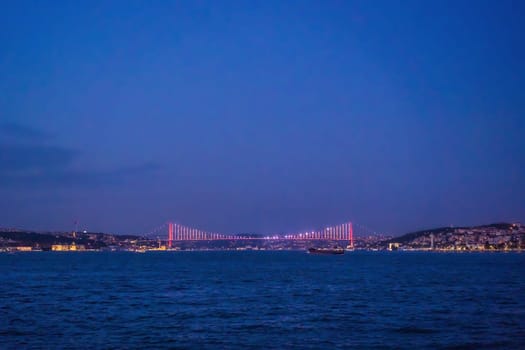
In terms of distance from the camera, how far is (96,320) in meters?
28.5

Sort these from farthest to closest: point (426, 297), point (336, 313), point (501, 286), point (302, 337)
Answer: point (501, 286), point (426, 297), point (336, 313), point (302, 337)

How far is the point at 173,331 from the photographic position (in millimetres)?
25344

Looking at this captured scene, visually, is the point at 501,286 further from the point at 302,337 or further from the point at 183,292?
the point at 302,337

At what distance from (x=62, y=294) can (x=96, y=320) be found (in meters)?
15.4

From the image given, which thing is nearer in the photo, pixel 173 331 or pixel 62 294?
pixel 173 331

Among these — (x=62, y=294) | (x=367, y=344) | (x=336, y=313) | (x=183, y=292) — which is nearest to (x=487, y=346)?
(x=367, y=344)

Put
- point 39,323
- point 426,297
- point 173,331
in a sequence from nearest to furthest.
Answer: point 173,331 → point 39,323 → point 426,297

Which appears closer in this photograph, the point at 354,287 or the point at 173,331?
the point at 173,331

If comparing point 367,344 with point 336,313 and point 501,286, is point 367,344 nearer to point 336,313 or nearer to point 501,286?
point 336,313

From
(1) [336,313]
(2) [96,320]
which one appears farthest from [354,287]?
(2) [96,320]

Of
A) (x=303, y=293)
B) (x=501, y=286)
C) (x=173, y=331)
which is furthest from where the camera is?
(x=501, y=286)

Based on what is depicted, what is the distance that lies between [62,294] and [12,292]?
4.38 meters

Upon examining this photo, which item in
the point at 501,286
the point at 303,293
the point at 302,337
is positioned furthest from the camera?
the point at 501,286

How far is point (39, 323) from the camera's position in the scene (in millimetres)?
27781
